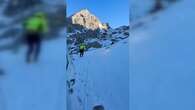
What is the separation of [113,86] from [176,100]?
3.91 ft

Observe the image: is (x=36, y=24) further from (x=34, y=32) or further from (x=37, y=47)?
(x=37, y=47)

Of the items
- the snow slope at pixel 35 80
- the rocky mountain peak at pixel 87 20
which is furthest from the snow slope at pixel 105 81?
the snow slope at pixel 35 80

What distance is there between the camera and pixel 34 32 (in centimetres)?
370

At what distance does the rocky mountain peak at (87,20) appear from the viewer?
5.30 metres

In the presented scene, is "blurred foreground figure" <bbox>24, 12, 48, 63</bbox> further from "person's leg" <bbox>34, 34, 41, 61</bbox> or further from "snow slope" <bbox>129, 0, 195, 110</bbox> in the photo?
"snow slope" <bbox>129, 0, 195, 110</bbox>

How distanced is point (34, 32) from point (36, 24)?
0.09m

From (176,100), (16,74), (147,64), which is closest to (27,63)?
(16,74)

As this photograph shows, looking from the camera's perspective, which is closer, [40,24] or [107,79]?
[40,24]

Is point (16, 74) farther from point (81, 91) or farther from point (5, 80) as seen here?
point (81, 91)

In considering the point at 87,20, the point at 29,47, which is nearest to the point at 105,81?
the point at 87,20

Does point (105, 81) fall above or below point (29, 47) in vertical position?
below

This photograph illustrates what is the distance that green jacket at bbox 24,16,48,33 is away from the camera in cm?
365

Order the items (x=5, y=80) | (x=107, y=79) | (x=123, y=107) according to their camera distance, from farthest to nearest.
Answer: (x=107, y=79) → (x=123, y=107) → (x=5, y=80)

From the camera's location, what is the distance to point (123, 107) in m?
4.49
